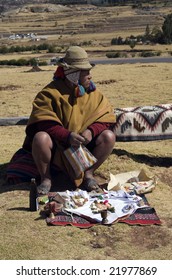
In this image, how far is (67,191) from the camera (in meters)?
6.00

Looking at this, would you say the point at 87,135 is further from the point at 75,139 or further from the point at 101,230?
the point at 101,230

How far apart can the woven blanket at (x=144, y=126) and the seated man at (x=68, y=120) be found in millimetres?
781

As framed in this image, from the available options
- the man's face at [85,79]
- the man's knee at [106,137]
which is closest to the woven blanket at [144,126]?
the man's knee at [106,137]

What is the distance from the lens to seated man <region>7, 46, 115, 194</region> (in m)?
6.15

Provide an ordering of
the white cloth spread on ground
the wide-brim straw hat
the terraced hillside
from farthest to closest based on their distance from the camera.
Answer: the terraced hillside, the wide-brim straw hat, the white cloth spread on ground

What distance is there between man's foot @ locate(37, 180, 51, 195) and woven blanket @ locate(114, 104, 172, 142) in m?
1.41

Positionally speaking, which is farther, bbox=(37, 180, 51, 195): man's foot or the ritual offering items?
bbox=(37, 180, 51, 195): man's foot

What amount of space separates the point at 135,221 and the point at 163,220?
288mm

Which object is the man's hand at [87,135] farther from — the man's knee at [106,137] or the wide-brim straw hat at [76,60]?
the wide-brim straw hat at [76,60]

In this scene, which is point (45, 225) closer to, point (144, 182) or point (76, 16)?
point (144, 182)

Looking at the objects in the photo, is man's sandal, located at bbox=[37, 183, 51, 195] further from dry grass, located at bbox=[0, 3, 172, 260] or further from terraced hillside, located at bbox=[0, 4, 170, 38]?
terraced hillside, located at bbox=[0, 4, 170, 38]

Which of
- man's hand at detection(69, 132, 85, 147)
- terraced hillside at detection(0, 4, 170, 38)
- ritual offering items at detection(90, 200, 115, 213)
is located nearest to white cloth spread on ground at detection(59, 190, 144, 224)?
ritual offering items at detection(90, 200, 115, 213)

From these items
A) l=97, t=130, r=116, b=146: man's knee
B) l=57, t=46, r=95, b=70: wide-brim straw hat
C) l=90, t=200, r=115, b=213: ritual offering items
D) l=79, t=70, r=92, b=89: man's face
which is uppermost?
l=57, t=46, r=95, b=70: wide-brim straw hat

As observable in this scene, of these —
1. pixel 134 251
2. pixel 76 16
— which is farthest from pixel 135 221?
pixel 76 16
